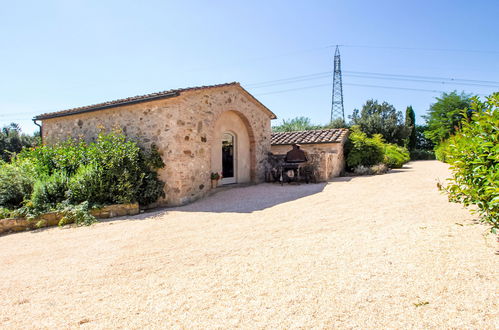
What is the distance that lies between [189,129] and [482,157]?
6.35m

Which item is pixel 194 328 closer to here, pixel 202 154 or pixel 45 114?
pixel 202 154

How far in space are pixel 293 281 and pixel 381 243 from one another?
1533 mm

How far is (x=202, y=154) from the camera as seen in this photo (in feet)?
27.3

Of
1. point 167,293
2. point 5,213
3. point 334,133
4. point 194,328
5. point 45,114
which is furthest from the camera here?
point 334,133

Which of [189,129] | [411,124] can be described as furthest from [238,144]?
[411,124]

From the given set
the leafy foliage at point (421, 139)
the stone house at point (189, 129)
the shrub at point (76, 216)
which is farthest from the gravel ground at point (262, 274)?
the leafy foliage at point (421, 139)

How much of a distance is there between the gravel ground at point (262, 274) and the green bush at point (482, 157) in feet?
1.50

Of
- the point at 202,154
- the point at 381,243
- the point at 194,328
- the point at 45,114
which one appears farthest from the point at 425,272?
the point at 45,114

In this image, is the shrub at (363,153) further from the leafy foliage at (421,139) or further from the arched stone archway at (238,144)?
the leafy foliage at (421,139)

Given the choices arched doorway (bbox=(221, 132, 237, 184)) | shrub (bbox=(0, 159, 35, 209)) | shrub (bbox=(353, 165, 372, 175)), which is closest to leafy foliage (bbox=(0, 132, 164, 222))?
shrub (bbox=(0, 159, 35, 209))

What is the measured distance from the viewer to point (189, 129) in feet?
25.7

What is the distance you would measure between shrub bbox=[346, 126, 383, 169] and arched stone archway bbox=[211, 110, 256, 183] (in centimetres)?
611

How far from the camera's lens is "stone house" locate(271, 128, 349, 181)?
1145cm

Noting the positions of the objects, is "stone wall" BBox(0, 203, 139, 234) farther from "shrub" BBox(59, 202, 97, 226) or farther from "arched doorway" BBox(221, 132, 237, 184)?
"arched doorway" BBox(221, 132, 237, 184)
